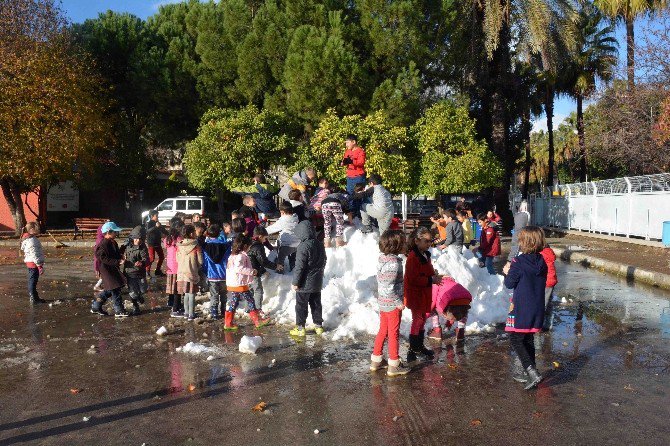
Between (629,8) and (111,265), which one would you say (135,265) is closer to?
(111,265)

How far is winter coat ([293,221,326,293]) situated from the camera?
7895mm

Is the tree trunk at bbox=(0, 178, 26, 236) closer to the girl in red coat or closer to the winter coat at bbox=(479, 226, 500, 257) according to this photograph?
the winter coat at bbox=(479, 226, 500, 257)

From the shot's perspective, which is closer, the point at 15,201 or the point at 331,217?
the point at 331,217

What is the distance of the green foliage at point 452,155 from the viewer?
25.2 meters

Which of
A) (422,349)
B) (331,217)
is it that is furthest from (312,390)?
(331,217)

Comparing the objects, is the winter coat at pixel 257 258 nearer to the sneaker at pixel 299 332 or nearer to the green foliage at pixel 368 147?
the sneaker at pixel 299 332

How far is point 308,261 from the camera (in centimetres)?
791

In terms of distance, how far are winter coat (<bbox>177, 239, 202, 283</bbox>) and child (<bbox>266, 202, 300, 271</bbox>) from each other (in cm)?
115

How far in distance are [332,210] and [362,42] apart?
18.3 meters

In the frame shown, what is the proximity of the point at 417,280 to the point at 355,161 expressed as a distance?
6.51m

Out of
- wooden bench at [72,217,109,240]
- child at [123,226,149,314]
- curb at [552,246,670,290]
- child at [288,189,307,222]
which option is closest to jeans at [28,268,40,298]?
child at [123,226,149,314]

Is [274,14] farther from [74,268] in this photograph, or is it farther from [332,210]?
[332,210]

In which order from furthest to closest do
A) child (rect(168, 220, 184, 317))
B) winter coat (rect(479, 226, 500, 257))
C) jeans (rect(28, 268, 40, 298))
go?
winter coat (rect(479, 226, 500, 257)) → jeans (rect(28, 268, 40, 298)) → child (rect(168, 220, 184, 317))

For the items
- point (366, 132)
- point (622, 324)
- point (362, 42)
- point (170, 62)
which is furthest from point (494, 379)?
point (170, 62)
